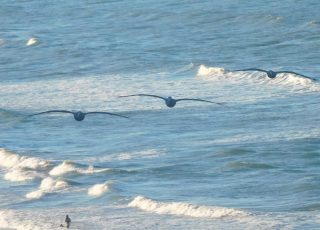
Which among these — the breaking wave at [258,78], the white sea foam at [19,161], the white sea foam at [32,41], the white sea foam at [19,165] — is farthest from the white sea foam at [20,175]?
the white sea foam at [32,41]

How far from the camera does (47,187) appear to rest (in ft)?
136

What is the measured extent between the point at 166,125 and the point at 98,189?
11379 millimetres

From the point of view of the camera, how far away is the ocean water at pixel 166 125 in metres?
37.7

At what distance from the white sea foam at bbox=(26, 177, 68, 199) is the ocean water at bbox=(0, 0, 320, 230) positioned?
6cm

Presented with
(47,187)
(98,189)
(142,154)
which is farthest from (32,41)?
(98,189)

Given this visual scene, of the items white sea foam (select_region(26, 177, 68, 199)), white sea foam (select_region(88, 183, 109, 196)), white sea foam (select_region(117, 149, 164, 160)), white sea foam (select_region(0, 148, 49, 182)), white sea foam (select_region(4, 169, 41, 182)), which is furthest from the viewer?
white sea foam (select_region(117, 149, 164, 160))

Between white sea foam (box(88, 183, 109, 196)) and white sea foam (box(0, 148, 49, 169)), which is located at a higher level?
white sea foam (box(0, 148, 49, 169))

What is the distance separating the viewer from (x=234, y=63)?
223 feet

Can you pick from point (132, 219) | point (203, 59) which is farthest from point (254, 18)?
point (132, 219)

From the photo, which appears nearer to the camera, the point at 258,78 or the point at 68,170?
the point at 68,170

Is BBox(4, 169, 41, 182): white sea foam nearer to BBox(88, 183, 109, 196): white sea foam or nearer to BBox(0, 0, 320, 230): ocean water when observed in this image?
BBox(0, 0, 320, 230): ocean water

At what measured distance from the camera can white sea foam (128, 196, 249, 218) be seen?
1427 inches

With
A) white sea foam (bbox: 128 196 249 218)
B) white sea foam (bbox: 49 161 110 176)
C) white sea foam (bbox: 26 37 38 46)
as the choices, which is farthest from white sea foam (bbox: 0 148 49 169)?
white sea foam (bbox: 26 37 38 46)

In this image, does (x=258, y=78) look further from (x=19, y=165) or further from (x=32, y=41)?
(x=32, y=41)
